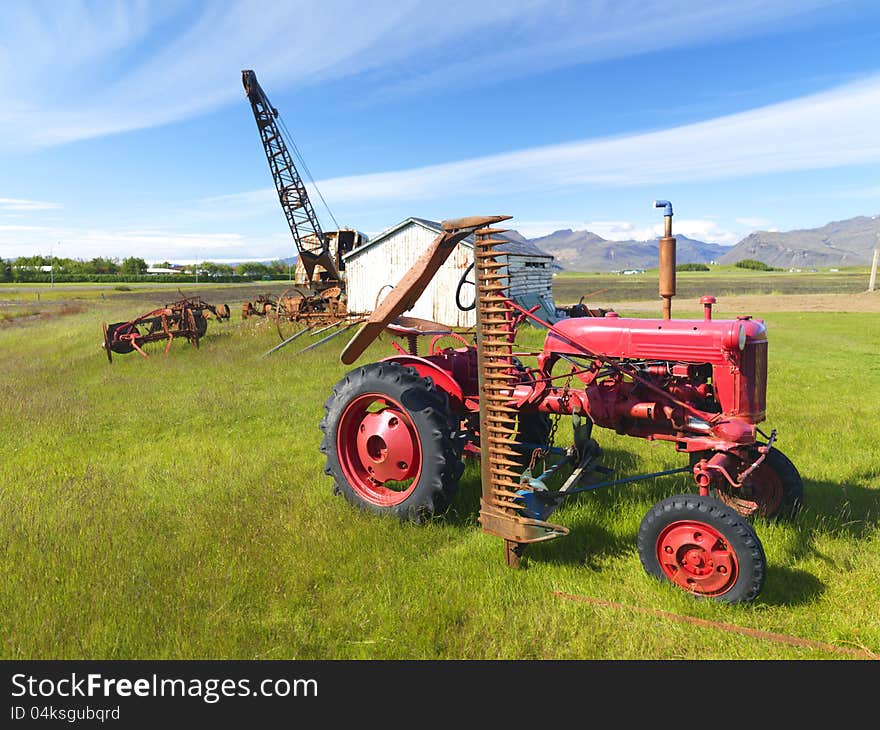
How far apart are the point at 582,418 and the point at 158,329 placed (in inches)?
551

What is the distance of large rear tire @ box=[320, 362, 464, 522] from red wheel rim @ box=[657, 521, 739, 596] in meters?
1.48

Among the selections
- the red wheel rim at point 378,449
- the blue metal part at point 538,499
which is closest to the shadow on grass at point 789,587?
the blue metal part at point 538,499

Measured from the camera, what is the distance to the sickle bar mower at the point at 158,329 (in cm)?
1384

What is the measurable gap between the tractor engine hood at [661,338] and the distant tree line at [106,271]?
276 feet

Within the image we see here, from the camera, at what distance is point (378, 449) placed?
4574 millimetres

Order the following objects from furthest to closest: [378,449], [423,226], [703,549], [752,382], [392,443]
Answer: [423,226] → [378,449] → [392,443] → [752,382] → [703,549]

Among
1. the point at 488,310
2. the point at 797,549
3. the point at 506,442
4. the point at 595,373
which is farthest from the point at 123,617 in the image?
the point at 797,549

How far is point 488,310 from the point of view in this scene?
11.4 feet

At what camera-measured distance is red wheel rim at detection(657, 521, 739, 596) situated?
3.26 metres

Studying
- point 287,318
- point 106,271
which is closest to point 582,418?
point 287,318

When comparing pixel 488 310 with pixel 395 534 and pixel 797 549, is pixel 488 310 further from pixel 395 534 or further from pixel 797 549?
pixel 797 549

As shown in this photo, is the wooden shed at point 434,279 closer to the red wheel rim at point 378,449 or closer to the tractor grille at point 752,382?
the red wheel rim at point 378,449

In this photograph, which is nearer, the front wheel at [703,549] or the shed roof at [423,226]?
the front wheel at [703,549]

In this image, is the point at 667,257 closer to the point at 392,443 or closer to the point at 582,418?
the point at 582,418
